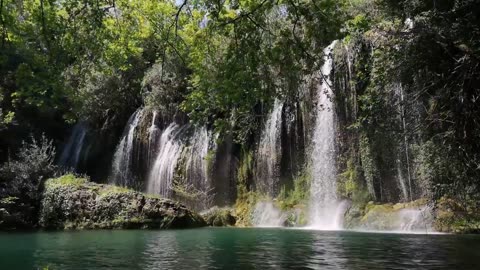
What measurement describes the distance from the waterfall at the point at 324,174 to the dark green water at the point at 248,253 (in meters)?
5.64

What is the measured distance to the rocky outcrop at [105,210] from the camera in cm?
1861

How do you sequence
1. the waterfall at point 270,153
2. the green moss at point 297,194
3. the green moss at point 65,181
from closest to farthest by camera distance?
the green moss at point 65,181, the green moss at point 297,194, the waterfall at point 270,153

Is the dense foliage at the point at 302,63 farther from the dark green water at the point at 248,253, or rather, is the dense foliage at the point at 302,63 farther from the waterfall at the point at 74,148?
the waterfall at the point at 74,148

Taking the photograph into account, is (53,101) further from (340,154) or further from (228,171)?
(228,171)

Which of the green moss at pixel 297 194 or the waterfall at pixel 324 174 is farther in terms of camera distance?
the green moss at pixel 297 194

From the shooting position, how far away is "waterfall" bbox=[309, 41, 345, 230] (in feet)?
62.0

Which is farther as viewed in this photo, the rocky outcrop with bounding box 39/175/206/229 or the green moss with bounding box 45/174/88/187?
the green moss with bounding box 45/174/88/187

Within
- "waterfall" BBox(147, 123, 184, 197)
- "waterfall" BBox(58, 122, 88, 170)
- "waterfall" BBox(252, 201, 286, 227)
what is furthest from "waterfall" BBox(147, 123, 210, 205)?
"waterfall" BBox(58, 122, 88, 170)

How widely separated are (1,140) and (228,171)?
14.2 meters

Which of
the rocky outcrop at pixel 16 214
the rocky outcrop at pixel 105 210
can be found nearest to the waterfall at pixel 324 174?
the rocky outcrop at pixel 105 210

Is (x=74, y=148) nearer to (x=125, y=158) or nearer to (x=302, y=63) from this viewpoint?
(x=125, y=158)

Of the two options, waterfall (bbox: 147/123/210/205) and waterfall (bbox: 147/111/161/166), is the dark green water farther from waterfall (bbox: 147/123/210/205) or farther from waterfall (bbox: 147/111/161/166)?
waterfall (bbox: 147/111/161/166)

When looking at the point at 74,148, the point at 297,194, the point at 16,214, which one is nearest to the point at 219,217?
the point at 297,194

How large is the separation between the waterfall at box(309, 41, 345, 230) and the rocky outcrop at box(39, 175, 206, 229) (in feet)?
15.7
